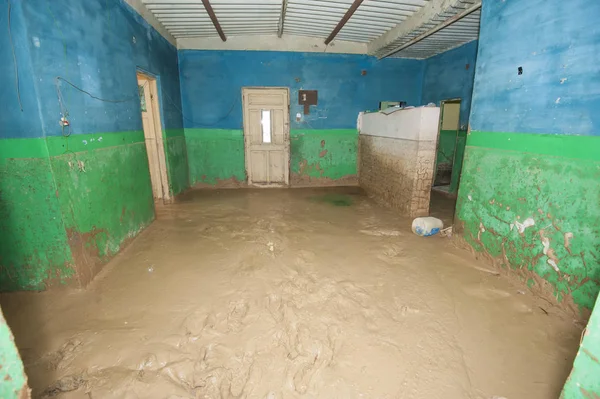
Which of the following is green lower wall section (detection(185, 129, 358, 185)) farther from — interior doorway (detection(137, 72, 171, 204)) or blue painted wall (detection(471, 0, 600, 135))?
blue painted wall (detection(471, 0, 600, 135))

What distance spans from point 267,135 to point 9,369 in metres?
5.98

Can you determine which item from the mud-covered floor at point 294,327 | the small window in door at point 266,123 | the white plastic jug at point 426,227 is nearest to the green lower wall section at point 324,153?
the small window in door at point 266,123

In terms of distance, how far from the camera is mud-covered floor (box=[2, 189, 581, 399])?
1.68 m

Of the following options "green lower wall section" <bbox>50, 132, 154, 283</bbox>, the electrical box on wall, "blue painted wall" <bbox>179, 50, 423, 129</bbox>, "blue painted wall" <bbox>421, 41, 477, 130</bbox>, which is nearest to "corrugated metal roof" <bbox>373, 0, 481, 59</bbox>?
"blue painted wall" <bbox>421, 41, 477, 130</bbox>

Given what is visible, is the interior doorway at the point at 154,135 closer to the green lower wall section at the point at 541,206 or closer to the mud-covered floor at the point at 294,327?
the mud-covered floor at the point at 294,327

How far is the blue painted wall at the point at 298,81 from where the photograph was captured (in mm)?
6012

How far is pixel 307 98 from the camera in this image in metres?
6.36

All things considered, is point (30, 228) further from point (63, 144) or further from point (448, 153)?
point (448, 153)

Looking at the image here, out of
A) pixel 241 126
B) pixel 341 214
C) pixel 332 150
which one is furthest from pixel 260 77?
pixel 341 214

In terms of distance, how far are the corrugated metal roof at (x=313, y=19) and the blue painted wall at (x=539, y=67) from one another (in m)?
0.99

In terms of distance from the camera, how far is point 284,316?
87.0 inches

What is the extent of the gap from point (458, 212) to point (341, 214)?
1.73 meters

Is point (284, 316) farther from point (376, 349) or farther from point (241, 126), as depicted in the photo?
point (241, 126)

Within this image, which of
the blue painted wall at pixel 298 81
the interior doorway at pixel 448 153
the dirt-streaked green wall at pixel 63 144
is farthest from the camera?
the blue painted wall at pixel 298 81
